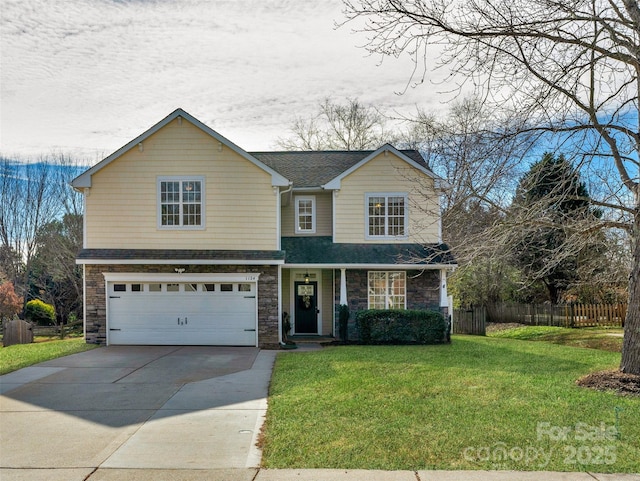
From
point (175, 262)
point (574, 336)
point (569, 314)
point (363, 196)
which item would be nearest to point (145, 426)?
point (175, 262)

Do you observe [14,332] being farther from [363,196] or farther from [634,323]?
[634,323]

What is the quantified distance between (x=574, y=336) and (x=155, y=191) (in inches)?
642

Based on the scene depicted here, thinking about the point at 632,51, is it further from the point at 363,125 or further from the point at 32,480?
the point at 363,125

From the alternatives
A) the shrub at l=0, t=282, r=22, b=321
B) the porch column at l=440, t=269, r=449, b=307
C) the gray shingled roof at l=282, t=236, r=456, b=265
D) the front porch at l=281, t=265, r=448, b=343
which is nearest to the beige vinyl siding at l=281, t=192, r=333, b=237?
the gray shingled roof at l=282, t=236, r=456, b=265

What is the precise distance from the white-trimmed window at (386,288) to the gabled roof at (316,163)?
12.3 feet

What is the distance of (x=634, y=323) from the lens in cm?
993

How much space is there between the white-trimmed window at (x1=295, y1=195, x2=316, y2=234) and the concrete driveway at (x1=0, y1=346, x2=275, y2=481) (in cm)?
722

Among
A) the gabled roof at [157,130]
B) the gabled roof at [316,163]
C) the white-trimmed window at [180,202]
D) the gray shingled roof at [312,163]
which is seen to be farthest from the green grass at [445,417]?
the gray shingled roof at [312,163]

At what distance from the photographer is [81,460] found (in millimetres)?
6176

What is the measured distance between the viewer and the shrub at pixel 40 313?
94.5ft

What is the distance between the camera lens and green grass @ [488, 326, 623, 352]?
1745 centimetres

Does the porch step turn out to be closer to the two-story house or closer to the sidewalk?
the two-story house

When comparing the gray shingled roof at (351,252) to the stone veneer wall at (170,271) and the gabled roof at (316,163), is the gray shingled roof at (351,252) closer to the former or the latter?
the stone veneer wall at (170,271)

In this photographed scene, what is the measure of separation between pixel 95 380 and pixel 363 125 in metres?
26.4
